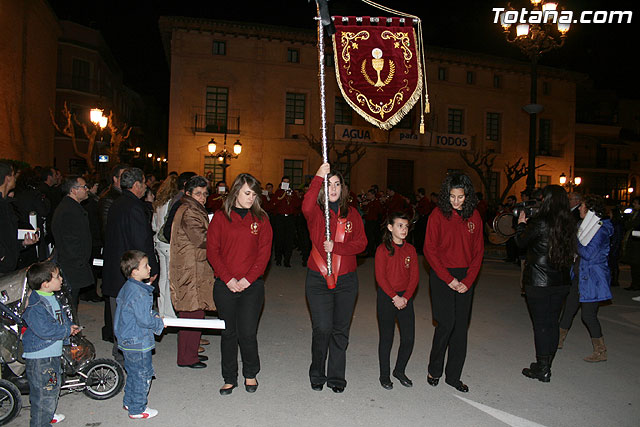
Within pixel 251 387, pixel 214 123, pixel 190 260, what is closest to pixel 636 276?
pixel 251 387

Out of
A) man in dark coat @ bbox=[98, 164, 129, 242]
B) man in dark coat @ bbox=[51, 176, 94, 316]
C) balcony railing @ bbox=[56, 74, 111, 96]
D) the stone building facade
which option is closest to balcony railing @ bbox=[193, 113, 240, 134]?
the stone building facade

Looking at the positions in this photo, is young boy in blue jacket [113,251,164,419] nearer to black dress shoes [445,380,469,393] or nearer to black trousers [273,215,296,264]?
black dress shoes [445,380,469,393]

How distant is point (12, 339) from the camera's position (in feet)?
13.7

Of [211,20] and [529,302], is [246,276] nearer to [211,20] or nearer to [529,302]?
[529,302]

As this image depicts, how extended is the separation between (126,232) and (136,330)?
1.48m

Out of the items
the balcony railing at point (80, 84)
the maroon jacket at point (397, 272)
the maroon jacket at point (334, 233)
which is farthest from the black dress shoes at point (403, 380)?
the balcony railing at point (80, 84)

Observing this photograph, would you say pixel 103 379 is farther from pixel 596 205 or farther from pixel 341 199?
pixel 596 205

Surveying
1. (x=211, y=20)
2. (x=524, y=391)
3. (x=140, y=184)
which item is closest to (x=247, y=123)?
(x=211, y=20)

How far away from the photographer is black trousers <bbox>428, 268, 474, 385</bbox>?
499cm

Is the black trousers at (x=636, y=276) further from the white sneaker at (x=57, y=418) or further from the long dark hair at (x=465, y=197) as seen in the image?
the white sneaker at (x=57, y=418)

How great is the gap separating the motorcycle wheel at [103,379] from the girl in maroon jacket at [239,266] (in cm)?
98

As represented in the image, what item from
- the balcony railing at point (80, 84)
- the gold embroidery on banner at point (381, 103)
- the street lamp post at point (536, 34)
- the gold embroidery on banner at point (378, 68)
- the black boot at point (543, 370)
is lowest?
the black boot at point (543, 370)

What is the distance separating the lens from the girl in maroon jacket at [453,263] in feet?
16.3

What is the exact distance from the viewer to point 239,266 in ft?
15.5
